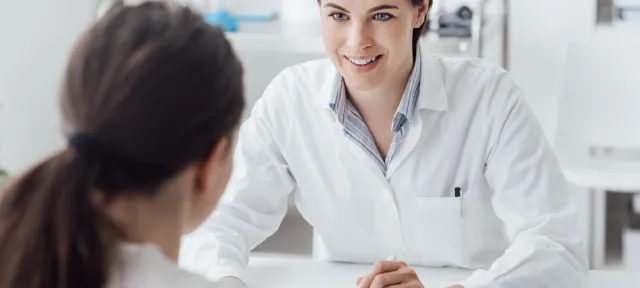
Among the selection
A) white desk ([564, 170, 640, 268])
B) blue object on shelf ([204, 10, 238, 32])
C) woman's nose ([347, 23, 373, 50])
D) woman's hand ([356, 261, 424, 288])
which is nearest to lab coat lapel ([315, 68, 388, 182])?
woman's nose ([347, 23, 373, 50])

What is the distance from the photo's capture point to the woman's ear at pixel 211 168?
0.86 metres

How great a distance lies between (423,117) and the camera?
5.37ft

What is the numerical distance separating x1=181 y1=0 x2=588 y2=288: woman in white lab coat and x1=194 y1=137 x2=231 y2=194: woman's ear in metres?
0.61

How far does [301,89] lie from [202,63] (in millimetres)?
909

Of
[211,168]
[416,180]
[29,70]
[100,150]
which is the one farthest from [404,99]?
[29,70]

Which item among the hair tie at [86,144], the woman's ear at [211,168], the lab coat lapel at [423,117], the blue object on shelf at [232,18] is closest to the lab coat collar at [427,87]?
the lab coat lapel at [423,117]

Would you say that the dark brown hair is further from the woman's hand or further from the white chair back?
the white chair back

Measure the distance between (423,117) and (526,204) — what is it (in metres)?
0.25

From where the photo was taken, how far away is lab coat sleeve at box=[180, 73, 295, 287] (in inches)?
58.4

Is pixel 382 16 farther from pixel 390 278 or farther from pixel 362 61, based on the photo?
pixel 390 278

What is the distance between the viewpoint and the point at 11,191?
794mm

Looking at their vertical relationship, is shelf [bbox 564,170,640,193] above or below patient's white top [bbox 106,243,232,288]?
below

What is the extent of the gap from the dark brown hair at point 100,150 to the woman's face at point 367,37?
791 millimetres

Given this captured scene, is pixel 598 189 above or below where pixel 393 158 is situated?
below
